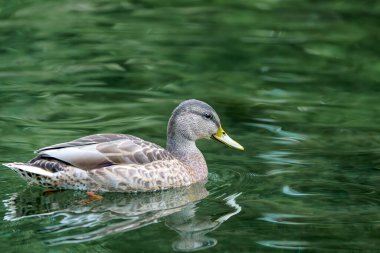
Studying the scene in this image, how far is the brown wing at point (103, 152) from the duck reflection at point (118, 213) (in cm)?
33

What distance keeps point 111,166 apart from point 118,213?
0.93 metres

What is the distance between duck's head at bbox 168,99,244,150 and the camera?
1031 centimetres

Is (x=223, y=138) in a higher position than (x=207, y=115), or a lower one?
lower

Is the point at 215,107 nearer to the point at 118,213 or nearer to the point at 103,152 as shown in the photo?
the point at 103,152

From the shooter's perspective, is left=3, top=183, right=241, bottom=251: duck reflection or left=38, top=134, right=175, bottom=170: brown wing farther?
left=38, top=134, right=175, bottom=170: brown wing

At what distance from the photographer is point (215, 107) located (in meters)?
12.7

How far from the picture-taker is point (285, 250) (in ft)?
25.8

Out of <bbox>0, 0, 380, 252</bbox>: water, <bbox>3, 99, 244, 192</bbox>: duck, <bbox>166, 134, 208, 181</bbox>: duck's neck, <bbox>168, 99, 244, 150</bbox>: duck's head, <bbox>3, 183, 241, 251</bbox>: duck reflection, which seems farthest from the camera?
<bbox>168, 99, 244, 150</bbox>: duck's head

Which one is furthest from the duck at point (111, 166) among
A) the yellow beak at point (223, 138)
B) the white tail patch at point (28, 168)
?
the yellow beak at point (223, 138)

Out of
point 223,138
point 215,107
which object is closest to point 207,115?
point 223,138

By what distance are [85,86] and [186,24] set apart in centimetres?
419

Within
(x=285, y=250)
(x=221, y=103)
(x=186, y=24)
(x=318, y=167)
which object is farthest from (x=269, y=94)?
(x=285, y=250)

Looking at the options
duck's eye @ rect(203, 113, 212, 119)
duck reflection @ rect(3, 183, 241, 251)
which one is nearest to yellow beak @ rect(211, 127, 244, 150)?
duck's eye @ rect(203, 113, 212, 119)

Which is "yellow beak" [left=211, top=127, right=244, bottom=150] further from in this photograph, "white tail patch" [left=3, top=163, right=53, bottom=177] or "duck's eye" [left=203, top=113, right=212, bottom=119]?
"white tail patch" [left=3, top=163, right=53, bottom=177]
